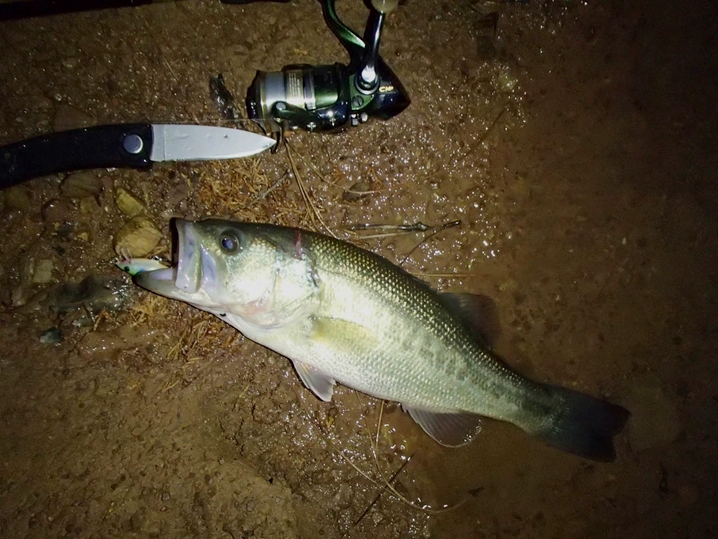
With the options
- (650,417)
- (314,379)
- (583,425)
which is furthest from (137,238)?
(650,417)

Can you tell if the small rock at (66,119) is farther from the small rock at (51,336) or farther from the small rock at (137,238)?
the small rock at (51,336)

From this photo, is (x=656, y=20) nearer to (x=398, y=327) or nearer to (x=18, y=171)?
(x=398, y=327)

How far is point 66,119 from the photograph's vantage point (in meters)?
2.54

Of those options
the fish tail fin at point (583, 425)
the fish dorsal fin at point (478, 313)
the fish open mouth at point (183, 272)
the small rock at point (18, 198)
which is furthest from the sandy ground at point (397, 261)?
the fish open mouth at point (183, 272)

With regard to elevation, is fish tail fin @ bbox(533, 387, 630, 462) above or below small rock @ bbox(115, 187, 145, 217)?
below

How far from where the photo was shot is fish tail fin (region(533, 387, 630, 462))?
2770mm

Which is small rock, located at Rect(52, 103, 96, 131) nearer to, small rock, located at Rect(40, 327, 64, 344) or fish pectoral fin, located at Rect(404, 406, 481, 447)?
small rock, located at Rect(40, 327, 64, 344)

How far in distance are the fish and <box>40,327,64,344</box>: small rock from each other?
819 millimetres

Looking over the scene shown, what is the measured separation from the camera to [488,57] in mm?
2916

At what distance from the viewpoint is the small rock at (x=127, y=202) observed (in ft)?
8.49

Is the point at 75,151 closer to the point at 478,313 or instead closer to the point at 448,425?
the point at 478,313

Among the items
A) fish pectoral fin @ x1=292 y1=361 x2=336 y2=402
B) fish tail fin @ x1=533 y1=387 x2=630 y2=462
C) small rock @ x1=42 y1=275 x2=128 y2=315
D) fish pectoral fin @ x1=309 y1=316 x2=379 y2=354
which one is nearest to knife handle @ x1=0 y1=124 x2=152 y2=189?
small rock @ x1=42 y1=275 x2=128 y2=315

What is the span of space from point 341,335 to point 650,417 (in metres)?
2.38

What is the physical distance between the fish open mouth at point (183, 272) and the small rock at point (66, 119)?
41.3 inches
